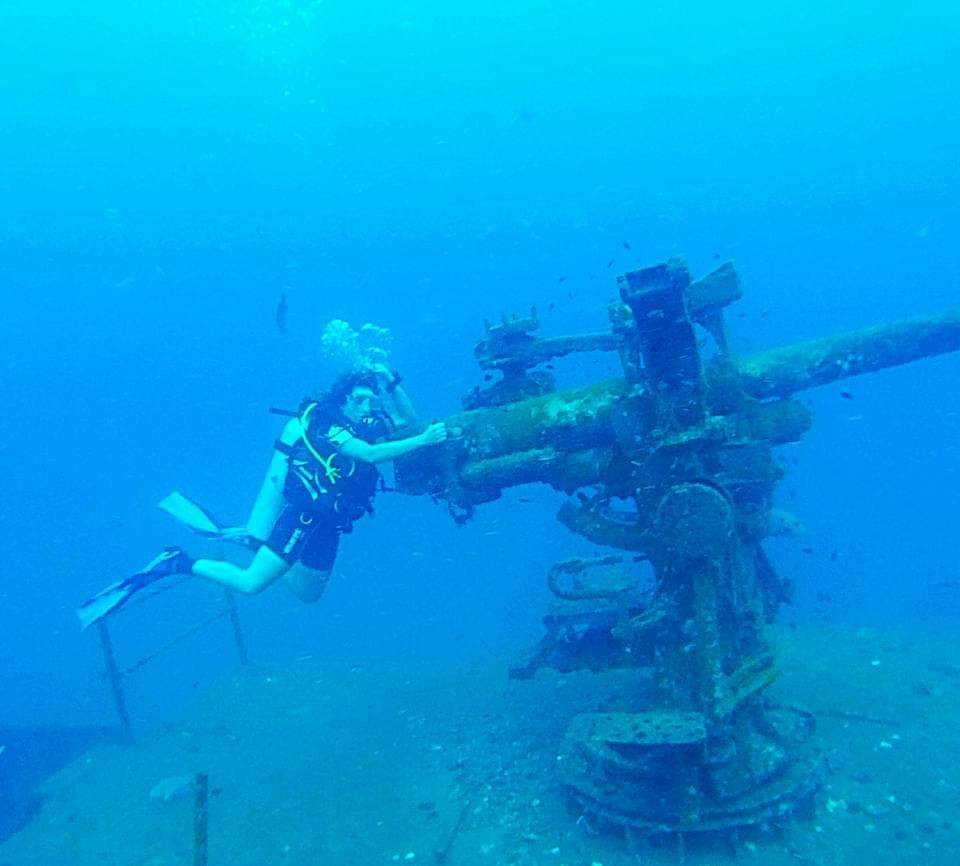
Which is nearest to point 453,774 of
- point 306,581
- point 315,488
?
point 306,581

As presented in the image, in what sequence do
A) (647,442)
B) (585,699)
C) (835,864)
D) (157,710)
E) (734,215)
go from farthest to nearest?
(734,215) → (157,710) → (585,699) → (647,442) → (835,864)

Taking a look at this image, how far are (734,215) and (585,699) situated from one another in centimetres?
16031

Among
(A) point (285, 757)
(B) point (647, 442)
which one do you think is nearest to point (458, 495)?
(B) point (647, 442)

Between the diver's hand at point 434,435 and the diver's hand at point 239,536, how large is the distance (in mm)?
2909

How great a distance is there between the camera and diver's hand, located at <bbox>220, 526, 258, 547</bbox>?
805 cm

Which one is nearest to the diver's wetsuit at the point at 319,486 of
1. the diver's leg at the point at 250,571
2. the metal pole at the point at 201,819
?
the diver's leg at the point at 250,571

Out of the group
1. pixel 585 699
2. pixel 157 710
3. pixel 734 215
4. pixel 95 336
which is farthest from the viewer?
pixel 734 215

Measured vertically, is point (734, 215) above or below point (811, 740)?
above

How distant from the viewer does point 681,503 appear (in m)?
5.23

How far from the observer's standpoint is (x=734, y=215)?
151250 millimetres

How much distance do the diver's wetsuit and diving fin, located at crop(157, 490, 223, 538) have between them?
4.90 feet

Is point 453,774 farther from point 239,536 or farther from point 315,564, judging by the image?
point 239,536

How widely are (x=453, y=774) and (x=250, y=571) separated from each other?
3051mm

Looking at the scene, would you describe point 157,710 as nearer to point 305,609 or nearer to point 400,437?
point 305,609
